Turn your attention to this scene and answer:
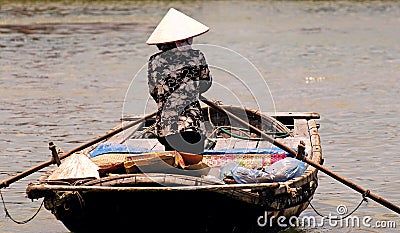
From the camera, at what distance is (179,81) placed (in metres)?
5.80

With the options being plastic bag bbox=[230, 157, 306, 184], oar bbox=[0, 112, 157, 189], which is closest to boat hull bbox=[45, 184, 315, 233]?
plastic bag bbox=[230, 157, 306, 184]

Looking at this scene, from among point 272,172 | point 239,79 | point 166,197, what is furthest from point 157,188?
point 239,79

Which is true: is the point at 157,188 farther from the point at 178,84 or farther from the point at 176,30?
the point at 176,30

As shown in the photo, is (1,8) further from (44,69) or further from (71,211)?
(71,211)

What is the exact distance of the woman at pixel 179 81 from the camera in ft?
19.0

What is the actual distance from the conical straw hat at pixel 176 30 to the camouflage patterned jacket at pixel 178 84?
0.08 m

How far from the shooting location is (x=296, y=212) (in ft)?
19.8

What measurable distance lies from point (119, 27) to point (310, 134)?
14564mm

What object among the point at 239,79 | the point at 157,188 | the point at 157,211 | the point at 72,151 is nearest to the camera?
the point at 157,188

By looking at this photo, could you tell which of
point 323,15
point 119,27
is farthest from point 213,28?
point 323,15

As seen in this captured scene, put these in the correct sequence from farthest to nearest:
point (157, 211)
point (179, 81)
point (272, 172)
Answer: point (179, 81), point (272, 172), point (157, 211)

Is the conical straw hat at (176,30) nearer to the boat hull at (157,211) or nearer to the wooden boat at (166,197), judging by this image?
the wooden boat at (166,197)

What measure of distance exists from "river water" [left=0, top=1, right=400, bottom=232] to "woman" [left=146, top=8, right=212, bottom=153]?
1.82ft

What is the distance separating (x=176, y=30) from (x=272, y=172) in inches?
41.9
